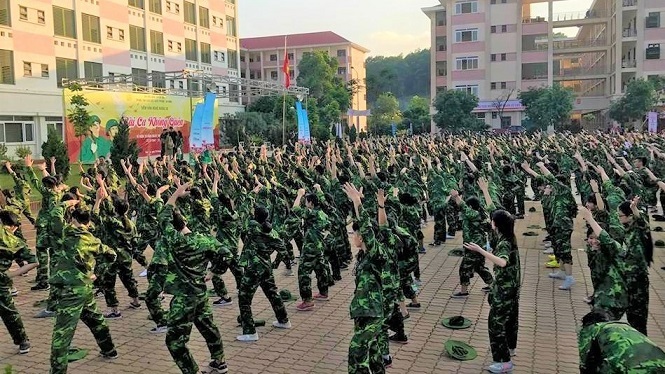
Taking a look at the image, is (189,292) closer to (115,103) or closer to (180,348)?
(180,348)

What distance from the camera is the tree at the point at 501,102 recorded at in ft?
160

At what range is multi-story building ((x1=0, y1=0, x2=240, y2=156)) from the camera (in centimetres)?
2819

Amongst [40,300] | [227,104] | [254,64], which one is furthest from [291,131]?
[254,64]

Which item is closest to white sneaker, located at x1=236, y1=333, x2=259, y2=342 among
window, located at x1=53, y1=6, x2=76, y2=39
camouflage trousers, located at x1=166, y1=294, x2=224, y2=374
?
camouflage trousers, located at x1=166, y1=294, x2=224, y2=374

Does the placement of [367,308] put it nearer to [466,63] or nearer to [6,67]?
[6,67]

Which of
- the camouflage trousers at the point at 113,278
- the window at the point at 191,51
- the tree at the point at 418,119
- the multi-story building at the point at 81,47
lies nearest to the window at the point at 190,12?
→ the multi-story building at the point at 81,47

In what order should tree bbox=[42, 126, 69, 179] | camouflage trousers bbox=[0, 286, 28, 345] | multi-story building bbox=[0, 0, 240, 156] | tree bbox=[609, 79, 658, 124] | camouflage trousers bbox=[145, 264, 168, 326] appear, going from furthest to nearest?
1. tree bbox=[609, 79, 658, 124]
2. multi-story building bbox=[0, 0, 240, 156]
3. tree bbox=[42, 126, 69, 179]
4. camouflage trousers bbox=[0, 286, 28, 345]
5. camouflage trousers bbox=[145, 264, 168, 326]

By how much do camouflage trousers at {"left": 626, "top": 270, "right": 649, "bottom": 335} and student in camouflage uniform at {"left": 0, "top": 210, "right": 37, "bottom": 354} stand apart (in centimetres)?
628

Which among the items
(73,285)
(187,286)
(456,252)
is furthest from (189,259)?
(456,252)

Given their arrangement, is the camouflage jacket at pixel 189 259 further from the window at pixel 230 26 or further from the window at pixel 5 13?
the window at pixel 230 26

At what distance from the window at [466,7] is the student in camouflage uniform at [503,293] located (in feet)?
158

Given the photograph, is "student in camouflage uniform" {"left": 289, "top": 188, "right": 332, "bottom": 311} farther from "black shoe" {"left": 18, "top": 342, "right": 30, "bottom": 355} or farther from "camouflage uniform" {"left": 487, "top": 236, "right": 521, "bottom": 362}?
"black shoe" {"left": 18, "top": 342, "right": 30, "bottom": 355}

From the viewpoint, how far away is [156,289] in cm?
662

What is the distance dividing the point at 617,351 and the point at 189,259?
12.4 feet
